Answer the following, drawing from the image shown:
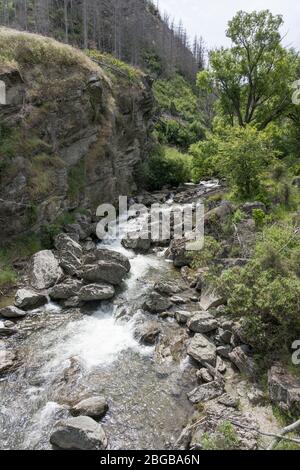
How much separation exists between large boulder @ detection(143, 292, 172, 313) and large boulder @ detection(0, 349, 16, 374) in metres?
5.68

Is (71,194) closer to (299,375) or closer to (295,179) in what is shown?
(295,179)

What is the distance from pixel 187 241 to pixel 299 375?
1063 cm

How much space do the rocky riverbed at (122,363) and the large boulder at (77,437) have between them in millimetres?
25

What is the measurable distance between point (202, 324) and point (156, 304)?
2.51 metres

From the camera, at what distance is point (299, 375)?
33.2 ft

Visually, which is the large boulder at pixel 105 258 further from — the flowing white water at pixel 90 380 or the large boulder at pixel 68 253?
the flowing white water at pixel 90 380

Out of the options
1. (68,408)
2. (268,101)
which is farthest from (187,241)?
(268,101)

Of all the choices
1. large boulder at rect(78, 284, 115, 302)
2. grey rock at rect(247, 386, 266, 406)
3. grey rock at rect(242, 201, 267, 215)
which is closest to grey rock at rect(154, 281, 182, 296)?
large boulder at rect(78, 284, 115, 302)

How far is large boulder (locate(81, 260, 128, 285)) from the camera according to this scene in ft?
53.1

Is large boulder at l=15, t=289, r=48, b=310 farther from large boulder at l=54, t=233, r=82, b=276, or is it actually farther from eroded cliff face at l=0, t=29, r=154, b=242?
eroded cliff face at l=0, t=29, r=154, b=242

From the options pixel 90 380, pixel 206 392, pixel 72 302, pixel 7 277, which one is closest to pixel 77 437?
pixel 90 380

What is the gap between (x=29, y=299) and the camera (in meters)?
14.7

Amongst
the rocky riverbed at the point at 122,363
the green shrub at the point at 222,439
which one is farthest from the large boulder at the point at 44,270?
the green shrub at the point at 222,439

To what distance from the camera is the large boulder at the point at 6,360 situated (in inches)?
442
